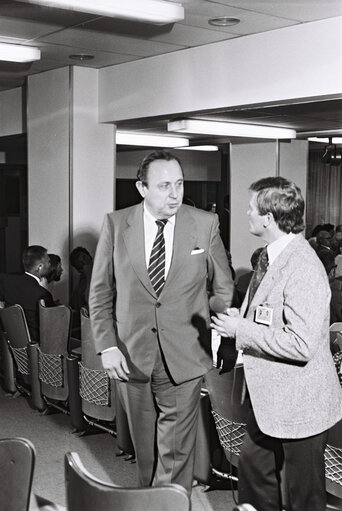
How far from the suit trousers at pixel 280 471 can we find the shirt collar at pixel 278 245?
65 cm

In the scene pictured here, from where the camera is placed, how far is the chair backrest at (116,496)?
168 centimetres

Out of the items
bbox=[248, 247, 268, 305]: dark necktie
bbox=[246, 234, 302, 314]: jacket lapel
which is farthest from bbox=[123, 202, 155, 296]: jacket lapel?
bbox=[246, 234, 302, 314]: jacket lapel

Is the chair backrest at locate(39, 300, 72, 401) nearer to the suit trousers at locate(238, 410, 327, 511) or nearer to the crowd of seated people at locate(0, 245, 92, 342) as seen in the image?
the crowd of seated people at locate(0, 245, 92, 342)

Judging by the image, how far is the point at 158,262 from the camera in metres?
3.19

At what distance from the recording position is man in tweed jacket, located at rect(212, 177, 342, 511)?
8.21 ft

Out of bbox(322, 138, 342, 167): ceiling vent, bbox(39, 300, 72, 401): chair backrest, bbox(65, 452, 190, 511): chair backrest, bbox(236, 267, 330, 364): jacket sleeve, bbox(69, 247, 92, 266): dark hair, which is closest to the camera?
bbox(65, 452, 190, 511): chair backrest

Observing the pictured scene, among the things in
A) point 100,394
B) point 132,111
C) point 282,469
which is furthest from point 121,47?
point 282,469

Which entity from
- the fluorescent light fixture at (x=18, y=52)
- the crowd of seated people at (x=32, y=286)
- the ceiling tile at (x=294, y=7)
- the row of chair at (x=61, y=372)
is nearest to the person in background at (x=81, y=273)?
the crowd of seated people at (x=32, y=286)

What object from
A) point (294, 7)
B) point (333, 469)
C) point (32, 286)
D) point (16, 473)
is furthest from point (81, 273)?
point (16, 473)

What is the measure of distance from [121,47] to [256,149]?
1557 millimetres

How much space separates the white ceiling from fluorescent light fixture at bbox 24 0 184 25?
135mm

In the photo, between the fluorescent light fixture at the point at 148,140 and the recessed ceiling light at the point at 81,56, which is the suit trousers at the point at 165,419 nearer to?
the recessed ceiling light at the point at 81,56

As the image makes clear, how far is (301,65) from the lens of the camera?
189 inches

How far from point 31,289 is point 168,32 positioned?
215 cm
